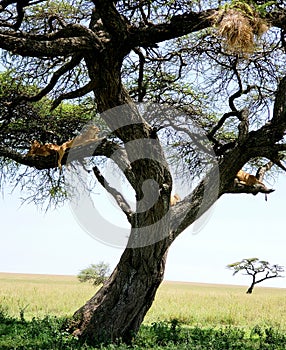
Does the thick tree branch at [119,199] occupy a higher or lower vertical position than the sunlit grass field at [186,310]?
higher

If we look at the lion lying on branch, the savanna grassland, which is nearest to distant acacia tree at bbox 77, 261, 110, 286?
the savanna grassland

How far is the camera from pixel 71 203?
12.1 m

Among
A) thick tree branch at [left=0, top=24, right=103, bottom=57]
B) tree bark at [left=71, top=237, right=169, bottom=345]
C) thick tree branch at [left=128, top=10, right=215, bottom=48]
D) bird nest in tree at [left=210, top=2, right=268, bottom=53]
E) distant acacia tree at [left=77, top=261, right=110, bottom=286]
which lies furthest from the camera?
distant acacia tree at [left=77, top=261, right=110, bottom=286]

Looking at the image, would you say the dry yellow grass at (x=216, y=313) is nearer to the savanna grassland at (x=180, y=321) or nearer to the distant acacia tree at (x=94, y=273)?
the savanna grassland at (x=180, y=321)

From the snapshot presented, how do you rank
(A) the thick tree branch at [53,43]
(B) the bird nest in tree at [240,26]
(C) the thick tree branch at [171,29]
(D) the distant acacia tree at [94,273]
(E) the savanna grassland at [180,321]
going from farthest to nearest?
1. (D) the distant acacia tree at [94,273]
2. (E) the savanna grassland at [180,321]
3. (C) the thick tree branch at [171,29]
4. (A) the thick tree branch at [53,43]
5. (B) the bird nest in tree at [240,26]

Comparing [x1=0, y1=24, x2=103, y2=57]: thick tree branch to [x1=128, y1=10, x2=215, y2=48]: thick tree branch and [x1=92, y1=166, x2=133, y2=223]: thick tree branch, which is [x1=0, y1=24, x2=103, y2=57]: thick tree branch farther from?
[x1=92, y1=166, x2=133, y2=223]: thick tree branch

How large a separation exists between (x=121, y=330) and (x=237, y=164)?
2708 mm

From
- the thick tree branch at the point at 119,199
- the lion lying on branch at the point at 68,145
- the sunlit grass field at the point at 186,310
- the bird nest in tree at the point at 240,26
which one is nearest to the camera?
the bird nest in tree at the point at 240,26

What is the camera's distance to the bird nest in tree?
19.9 ft

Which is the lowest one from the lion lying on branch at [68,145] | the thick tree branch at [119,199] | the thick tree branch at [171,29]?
the thick tree branch at [119,199]

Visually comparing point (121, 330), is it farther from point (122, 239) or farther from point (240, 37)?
point (240, 37)

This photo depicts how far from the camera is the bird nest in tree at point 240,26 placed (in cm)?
608

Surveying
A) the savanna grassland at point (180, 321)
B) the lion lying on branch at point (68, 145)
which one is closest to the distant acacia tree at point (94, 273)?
the savanna grassland at point (180, 321)

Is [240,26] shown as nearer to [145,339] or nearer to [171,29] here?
[171,29]
